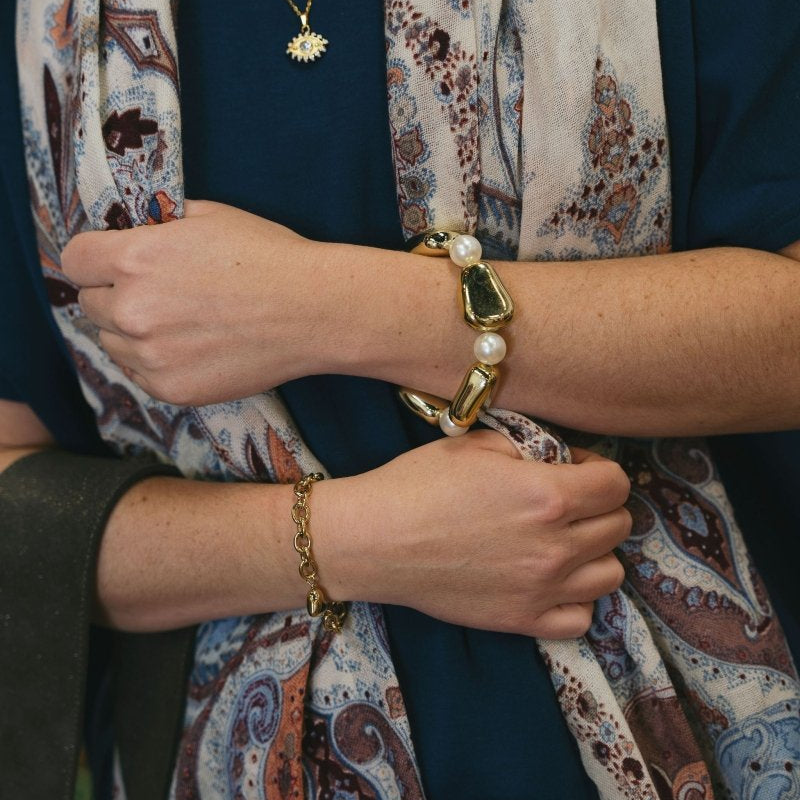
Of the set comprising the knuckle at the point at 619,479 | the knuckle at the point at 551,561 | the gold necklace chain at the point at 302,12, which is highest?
the gold necklace chain at the point at 302,12

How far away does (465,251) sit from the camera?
75cm

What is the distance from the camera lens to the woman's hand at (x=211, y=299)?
758 mm

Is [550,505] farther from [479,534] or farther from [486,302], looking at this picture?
[486,302]

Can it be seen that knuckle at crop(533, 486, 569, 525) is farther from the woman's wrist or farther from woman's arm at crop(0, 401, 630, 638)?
the woman's wrist

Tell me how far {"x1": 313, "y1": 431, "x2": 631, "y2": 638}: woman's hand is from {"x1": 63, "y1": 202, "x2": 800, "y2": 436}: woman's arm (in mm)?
62

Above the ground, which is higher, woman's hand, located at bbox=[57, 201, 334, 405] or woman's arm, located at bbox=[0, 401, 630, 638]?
woman's hand, located at bbox=[57, 201, 334, 405]

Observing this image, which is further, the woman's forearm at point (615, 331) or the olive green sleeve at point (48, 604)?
the olive green sleeve at point (48, 604)

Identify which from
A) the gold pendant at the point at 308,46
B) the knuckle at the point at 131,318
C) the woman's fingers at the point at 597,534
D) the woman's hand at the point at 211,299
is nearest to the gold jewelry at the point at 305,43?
the gold pendant at the point at 308,46

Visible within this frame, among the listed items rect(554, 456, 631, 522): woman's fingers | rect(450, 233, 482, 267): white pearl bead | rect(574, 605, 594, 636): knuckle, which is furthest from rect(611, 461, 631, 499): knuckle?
rect(450, 233, 482, 267): white pearl bead

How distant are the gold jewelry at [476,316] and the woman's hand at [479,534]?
4 cm

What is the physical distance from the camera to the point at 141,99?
793 millimetres

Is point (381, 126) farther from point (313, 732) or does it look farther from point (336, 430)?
point (313, 732)

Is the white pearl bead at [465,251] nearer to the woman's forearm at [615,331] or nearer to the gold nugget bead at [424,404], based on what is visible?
the woman's forearm at [615,331]

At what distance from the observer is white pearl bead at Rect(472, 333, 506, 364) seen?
737 millimetres
